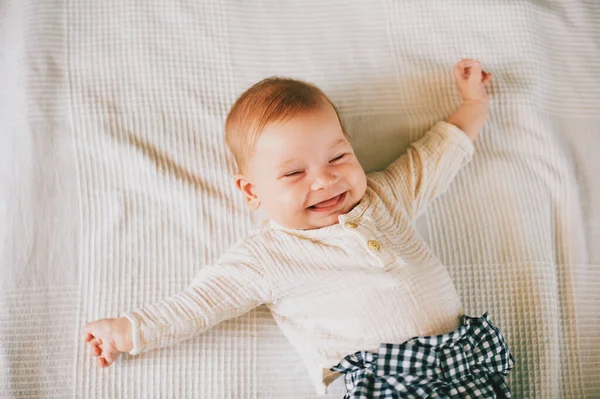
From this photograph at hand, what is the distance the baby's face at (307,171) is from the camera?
0.98m

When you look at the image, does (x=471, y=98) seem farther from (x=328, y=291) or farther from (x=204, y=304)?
(x=204, y=304)

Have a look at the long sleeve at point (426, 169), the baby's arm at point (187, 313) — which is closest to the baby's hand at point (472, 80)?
the long sleeve at point (426, 169)

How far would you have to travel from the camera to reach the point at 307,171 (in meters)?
0.99

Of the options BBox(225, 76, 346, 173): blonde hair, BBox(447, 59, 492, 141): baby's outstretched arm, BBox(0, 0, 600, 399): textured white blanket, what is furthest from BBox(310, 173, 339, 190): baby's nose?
BBox(447, 59, 492, 141): baby's outstretched arm

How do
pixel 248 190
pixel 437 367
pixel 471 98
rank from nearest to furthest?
1. pixel 437 367
2. pixel 248 190
3. pixel 471 98

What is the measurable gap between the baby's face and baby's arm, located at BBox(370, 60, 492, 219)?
0.13 m

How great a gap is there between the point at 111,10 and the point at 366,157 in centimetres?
68

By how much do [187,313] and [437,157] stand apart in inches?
23.7

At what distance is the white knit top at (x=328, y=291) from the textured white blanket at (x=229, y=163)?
8cm

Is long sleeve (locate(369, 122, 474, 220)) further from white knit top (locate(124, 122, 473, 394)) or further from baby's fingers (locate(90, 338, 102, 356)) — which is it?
baby's fingers (locate(90, 338, 102, 356))

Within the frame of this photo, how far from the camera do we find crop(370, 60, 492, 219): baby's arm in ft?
3.73

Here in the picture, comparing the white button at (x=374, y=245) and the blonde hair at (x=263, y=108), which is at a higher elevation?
the blonde hair at (x=263, y=108)

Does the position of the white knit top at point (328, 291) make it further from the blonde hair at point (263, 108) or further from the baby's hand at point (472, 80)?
the baby's hand at point (472, 80)

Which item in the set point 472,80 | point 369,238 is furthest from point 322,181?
point 472,80
